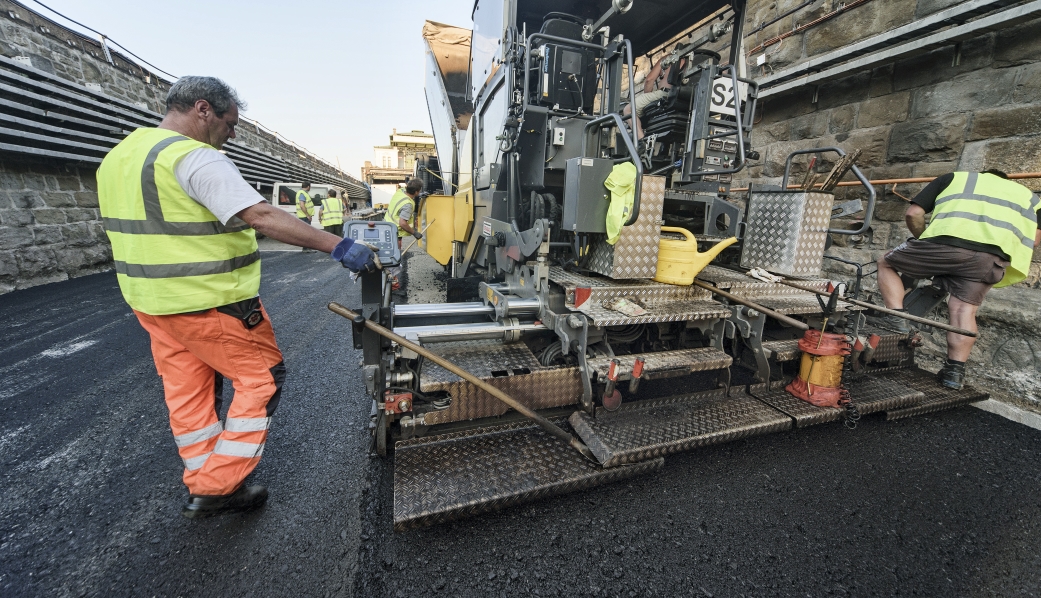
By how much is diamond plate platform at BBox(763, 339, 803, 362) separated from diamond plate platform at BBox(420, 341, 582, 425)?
1454mm

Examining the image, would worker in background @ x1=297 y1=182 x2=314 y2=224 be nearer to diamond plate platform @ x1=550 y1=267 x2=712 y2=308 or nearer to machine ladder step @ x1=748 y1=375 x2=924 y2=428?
diamond plate platform @ x1=550 y1=267 x2=712 y2=308

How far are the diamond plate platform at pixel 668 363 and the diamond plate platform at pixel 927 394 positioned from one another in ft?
4.56

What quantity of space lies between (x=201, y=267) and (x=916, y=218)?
4.91 m

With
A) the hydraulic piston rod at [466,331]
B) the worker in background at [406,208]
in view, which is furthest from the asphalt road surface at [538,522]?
the worker in background at [406,208]

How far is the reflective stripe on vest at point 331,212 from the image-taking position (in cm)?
1010

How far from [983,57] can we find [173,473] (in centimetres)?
648

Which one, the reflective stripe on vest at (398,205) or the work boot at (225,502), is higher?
the reflective stripe on vest at (398,205)

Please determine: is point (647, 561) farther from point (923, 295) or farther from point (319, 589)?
point (923, 295)

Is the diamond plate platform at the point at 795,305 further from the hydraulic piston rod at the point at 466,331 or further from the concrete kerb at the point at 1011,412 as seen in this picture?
the hydraulic piston rod at the point at 466,331

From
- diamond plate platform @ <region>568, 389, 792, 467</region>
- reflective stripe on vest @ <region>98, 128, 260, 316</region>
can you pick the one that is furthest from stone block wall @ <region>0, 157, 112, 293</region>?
diamond plate platform @ <region>568, 389, 792, 467</region>

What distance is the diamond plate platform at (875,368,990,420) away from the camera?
2832mm

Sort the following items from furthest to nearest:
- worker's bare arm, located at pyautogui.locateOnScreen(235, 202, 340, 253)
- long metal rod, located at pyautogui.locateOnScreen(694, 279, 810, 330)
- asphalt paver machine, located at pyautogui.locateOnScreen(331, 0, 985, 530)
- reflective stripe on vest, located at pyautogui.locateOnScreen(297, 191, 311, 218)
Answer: reflective stripe on vest, located at pyautogui.locateOnScreen(297, 191, 311, 218) < long metal rod, located at pyautogui.locateOnScreen(694, 279, 810, 330) < asphalt paver machine, located at pyautogui.locateOnScreen(331, 0, 985, 530) < worker's bare arm, located at pyautogui.locateOnScreen(235, 202, 340, 253)

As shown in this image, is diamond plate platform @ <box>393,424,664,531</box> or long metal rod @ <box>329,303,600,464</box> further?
long metal rod @ <box>329,303,600,464</box>

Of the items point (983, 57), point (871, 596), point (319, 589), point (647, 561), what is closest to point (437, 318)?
point (319, 589)
